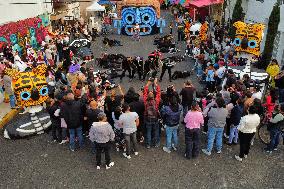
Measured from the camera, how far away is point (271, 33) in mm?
16203

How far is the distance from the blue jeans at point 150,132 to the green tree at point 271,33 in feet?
31.0

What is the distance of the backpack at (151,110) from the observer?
898 centimetres

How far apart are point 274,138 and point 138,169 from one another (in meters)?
3.92

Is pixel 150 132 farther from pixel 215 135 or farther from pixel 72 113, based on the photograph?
pixel 72 113

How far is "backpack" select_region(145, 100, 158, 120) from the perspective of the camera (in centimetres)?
898

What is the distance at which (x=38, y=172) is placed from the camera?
870 centimetres

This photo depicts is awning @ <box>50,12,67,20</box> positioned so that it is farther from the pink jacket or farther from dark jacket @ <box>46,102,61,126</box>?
the pink jacket

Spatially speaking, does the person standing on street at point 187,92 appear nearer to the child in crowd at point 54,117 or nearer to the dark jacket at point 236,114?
the dark jacket at point 236,114

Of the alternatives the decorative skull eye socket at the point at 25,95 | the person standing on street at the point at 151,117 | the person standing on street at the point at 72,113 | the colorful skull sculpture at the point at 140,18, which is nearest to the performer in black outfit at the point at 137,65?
the person standing on street at the point at 151,117

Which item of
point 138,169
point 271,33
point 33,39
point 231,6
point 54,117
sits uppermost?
point 231,6

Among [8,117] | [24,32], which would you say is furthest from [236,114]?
[24,32]

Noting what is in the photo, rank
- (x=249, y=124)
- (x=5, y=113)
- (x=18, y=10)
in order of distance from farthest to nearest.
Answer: (x=18, y=10) < (x=5, y=113) < (x=249, y=124)

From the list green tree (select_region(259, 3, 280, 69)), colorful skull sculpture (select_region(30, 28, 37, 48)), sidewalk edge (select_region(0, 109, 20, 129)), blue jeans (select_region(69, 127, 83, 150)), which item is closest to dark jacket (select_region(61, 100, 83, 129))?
blue jeans (select_region(69, 127, 83, 150))

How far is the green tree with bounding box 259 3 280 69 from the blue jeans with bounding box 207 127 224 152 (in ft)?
29.1
